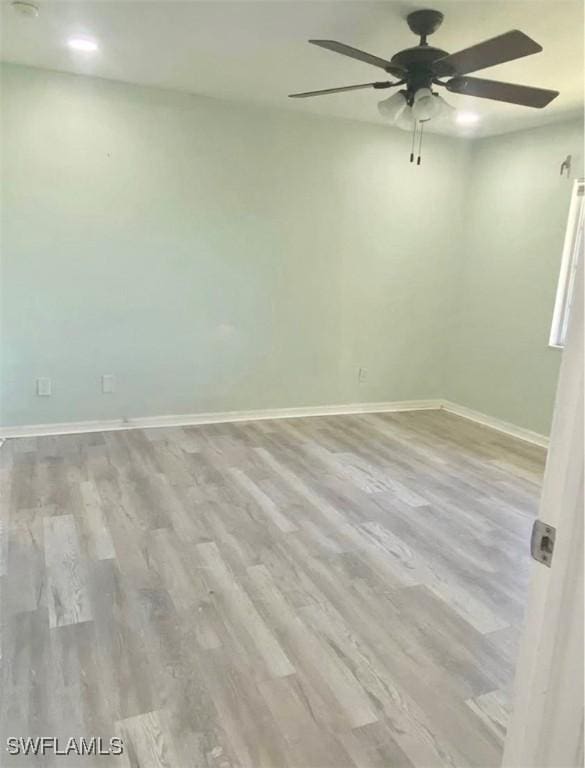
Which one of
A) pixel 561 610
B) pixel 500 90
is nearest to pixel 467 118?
pixel 500 90

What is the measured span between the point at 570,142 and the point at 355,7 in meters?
2.50

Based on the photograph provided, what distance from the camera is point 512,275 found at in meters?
4.77

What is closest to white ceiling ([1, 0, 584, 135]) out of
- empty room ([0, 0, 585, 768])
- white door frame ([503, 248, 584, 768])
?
empty room ([0, 0, 585, 768])

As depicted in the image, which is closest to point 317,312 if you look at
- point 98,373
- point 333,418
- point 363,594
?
point 333,418

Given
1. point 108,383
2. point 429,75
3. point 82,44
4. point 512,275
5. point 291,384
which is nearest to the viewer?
point 429,75

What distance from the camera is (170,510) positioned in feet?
9.69

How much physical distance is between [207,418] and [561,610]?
404cm

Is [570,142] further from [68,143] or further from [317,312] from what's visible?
[68,143]

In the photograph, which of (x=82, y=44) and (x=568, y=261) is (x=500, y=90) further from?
(x=82, y=44)

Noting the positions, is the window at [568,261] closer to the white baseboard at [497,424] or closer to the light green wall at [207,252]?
the white baseboard at [497,424]

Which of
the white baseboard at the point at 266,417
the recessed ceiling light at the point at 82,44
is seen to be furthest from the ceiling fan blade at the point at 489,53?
the white baseboard at the point at 266,417

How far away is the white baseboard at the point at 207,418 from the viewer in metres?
4.08

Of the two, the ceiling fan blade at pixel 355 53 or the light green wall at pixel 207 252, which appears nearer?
the ceiling fan blade at pixel 355 53

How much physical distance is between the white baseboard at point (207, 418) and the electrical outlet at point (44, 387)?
24 cm
